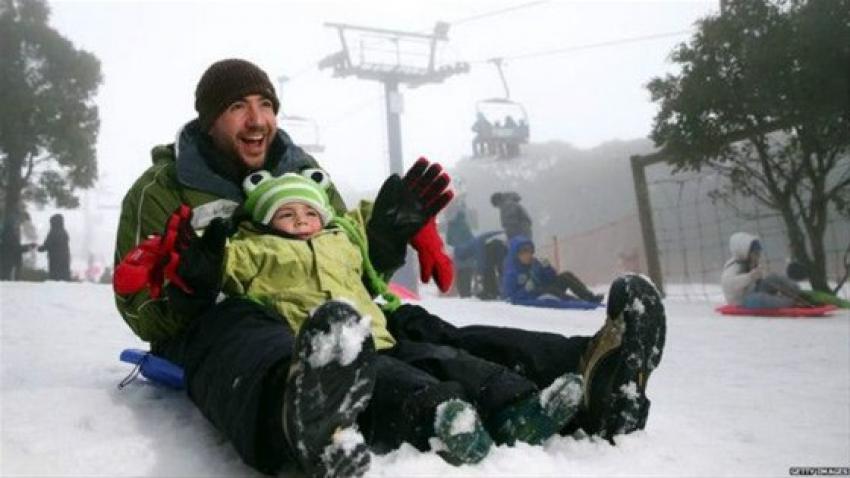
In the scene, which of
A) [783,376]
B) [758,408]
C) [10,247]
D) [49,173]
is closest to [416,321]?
[758,408]

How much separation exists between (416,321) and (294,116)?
27.7 metres

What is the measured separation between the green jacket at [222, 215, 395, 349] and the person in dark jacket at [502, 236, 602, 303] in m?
6.23

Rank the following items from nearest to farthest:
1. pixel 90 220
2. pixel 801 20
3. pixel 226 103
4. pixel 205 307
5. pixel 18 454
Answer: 1. pixel 18 454
2. pixel 205 307
3. pixel 226 103
4. pixel 801 20
5. pixel 90 220

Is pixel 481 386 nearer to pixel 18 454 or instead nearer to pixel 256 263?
pixel 256 263

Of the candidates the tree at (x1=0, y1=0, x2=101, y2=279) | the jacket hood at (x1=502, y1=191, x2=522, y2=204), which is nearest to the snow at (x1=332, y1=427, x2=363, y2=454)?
the jacket hood at (x1=502, y1=191, x2=522, y2=204)

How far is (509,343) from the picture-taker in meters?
1.93

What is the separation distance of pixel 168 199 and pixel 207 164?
195 mm

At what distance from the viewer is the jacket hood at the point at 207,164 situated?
7.03ft

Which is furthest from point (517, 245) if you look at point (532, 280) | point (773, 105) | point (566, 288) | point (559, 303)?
point (773, 105)

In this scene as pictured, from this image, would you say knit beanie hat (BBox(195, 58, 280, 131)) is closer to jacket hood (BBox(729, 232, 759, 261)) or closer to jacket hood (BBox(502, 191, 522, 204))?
jacket hood (BBox(729, 232, 759, 261))

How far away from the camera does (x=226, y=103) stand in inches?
90.1

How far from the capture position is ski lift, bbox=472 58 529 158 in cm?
2688

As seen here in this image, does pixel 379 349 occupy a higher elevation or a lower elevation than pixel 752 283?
higher

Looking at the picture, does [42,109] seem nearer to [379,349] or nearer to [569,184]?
[379,349]
